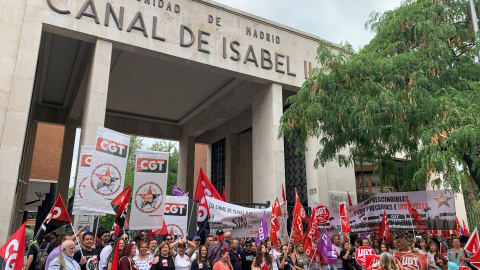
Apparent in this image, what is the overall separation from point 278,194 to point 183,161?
11551mm

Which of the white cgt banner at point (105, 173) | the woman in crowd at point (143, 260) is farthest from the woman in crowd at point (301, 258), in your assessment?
the white cgt banner at point (105, 173)

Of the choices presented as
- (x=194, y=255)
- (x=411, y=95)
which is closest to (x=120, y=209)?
(x=194, y=255)

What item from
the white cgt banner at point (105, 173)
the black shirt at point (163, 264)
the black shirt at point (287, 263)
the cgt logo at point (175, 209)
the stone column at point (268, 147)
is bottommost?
the black shirt at point (287, 263)

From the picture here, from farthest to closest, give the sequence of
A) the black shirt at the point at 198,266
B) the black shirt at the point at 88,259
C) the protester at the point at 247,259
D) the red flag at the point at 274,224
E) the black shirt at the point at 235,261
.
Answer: the red flag at the point at 274,224, the protester at the point at 247,259, the black shirt at the point at 235,261, the black shirt at the point at 198,266, the black shirt at the point at 88,259

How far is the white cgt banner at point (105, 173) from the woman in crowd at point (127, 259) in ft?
6.01

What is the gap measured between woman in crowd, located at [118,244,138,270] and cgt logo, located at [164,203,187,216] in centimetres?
412

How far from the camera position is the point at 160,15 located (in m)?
15.5

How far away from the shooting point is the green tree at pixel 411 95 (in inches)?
419

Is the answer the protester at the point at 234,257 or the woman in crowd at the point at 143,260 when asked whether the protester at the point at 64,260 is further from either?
the protester at the point at 234,257

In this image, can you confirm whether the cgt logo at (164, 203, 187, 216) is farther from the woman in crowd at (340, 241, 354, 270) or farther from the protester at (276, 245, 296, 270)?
the woman in crowd at (340, 241, 354, 270)

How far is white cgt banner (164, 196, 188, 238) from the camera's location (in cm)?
1127

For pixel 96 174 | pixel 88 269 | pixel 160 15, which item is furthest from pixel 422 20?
pixel 88 269

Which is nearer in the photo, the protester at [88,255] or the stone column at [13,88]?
the protester at [88,255]

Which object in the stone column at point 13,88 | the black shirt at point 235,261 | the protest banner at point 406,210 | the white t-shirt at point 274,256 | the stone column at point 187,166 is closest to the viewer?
the black shirt at point 235,261
